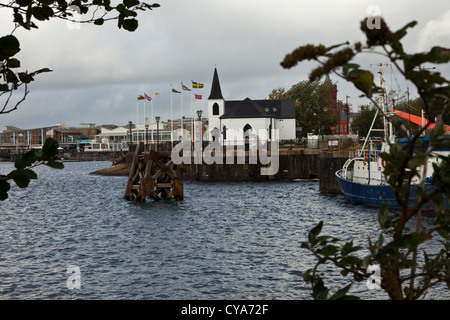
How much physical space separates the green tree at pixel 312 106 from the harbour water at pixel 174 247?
7540 cm

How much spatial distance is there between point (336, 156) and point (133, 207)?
70.0 feet

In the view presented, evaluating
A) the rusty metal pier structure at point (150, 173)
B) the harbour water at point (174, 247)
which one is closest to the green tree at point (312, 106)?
the harbour water at point (174, 247)

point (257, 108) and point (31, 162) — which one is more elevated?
point (257, 108)

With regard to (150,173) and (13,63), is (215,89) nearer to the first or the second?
(150,173)

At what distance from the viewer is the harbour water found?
593 inches

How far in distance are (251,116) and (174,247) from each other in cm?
8300

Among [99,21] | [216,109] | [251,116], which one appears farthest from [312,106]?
[99,21]

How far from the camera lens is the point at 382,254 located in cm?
305

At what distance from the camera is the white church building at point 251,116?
10312 centimetres

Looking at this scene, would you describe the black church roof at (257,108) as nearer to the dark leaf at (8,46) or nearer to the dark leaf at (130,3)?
the dark leaf at (130,3)

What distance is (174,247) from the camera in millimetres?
21703

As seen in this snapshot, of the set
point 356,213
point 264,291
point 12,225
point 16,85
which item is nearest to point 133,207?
point 12,225

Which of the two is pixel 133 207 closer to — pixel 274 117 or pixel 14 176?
pixel 14 176
